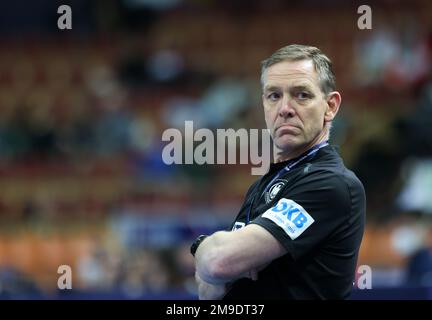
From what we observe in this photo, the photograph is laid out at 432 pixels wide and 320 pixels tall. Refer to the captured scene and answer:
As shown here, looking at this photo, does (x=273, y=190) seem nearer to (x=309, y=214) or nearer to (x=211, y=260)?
(x=309, y=214)

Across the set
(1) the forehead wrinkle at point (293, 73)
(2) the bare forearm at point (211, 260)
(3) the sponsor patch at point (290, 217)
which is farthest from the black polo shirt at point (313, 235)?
(1) the forehead wrinkle at point (293, 73)

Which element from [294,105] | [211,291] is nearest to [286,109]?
[294,105]

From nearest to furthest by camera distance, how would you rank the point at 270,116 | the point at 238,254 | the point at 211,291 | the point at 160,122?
the point at 238,254, the point at 211,291, the point at 270,116, the point at 160,122

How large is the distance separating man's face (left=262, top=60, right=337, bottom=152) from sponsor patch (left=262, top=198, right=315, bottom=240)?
28 cm

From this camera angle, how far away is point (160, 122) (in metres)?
11.4

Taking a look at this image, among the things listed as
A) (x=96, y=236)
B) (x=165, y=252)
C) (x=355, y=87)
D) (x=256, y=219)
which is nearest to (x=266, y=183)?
(x=256, y=219)

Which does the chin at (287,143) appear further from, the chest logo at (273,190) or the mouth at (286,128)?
the chest logo at (273,190)

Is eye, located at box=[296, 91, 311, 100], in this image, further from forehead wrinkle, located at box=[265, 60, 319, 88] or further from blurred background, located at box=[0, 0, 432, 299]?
blurred background, located at box=[0, 0, 432, 299]

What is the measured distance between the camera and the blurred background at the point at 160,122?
8773 mm

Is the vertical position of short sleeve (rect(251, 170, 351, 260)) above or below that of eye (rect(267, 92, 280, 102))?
below

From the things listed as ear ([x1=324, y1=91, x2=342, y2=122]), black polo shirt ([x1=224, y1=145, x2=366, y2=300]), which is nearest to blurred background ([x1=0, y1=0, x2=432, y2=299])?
ear ([x1=324, y1=91, x2=342, y2=122])

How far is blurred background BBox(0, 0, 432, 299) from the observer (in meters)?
8.77

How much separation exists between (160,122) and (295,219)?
869 centimetres

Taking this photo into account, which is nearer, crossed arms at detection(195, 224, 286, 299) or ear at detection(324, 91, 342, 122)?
crossed arms at detection(195, 224, 286, 299)
